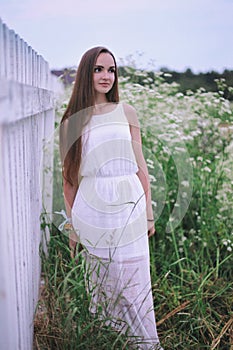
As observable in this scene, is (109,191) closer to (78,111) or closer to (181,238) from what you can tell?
(78,111)

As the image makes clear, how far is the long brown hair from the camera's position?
2.10 m

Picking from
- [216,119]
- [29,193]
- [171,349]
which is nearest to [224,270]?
[171,349]

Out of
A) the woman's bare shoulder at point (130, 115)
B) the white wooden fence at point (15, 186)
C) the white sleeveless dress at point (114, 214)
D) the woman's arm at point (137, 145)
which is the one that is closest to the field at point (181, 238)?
the white sleeveless dress at point (114, 214)

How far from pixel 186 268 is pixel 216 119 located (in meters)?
1.13

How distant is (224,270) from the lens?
2912 millimetres

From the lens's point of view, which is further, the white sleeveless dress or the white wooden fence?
the white sleeveless dress

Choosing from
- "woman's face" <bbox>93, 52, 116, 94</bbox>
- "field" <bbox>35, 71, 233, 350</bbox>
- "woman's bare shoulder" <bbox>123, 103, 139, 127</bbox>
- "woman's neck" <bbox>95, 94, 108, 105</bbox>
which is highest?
"woman's face" <bbox>93, 52, 116, 94</bbox>

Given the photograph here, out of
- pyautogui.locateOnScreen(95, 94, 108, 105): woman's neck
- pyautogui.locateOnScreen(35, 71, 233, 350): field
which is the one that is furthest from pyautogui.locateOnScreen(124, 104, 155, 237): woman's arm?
pyautogui.locateOnScreen(35, 71, 233, 350): field

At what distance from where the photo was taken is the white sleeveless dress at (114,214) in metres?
2.08

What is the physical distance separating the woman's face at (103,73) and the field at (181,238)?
29.4 inches

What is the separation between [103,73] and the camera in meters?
2.10

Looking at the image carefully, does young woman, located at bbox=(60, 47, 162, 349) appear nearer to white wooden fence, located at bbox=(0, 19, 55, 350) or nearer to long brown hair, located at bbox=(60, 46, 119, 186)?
long brown hair, located at bbox=(60, 46, 119, 186)

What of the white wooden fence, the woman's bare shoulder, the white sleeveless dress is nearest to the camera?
the white wooden fence

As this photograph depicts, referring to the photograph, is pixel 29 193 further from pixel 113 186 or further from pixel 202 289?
pixel 202 289
